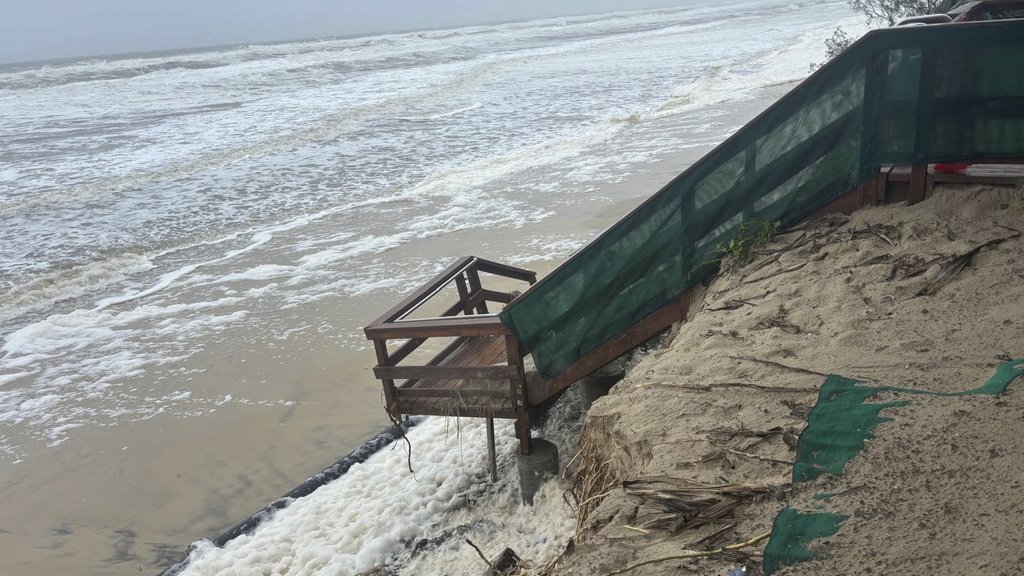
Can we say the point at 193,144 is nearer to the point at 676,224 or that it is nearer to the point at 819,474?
the point at 676,224

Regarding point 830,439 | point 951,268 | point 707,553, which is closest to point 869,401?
point 830,439

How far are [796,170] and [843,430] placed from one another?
2.60 metres

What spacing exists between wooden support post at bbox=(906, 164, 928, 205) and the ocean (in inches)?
147

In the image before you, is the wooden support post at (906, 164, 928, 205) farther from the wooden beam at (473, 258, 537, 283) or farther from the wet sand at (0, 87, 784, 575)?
the wet sand at (0, 87, 784, 575)

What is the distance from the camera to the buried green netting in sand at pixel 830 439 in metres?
2.87

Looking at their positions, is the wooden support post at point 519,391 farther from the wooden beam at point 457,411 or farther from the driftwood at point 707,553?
the driftwood at point 707,553

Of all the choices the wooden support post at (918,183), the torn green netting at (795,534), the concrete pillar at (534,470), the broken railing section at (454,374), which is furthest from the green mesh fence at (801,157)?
the torn green netting at (795,534)

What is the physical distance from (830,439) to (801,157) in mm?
2657

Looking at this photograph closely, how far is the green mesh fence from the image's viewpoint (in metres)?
5.00

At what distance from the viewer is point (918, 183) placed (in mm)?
5410

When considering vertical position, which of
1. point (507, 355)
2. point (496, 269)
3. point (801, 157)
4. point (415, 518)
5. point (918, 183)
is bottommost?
point (415, 518)

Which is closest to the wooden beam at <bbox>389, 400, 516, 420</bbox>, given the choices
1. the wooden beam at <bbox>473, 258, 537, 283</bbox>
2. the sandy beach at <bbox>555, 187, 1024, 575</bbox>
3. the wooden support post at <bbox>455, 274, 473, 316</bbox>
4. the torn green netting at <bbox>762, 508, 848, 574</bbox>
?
the sandy beach at <bbox>555, 187, 1024, 575</bbox>

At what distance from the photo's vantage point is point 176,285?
12781 mm

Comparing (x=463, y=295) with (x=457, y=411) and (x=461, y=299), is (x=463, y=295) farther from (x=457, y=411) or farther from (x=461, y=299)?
(x=457, y=411)
